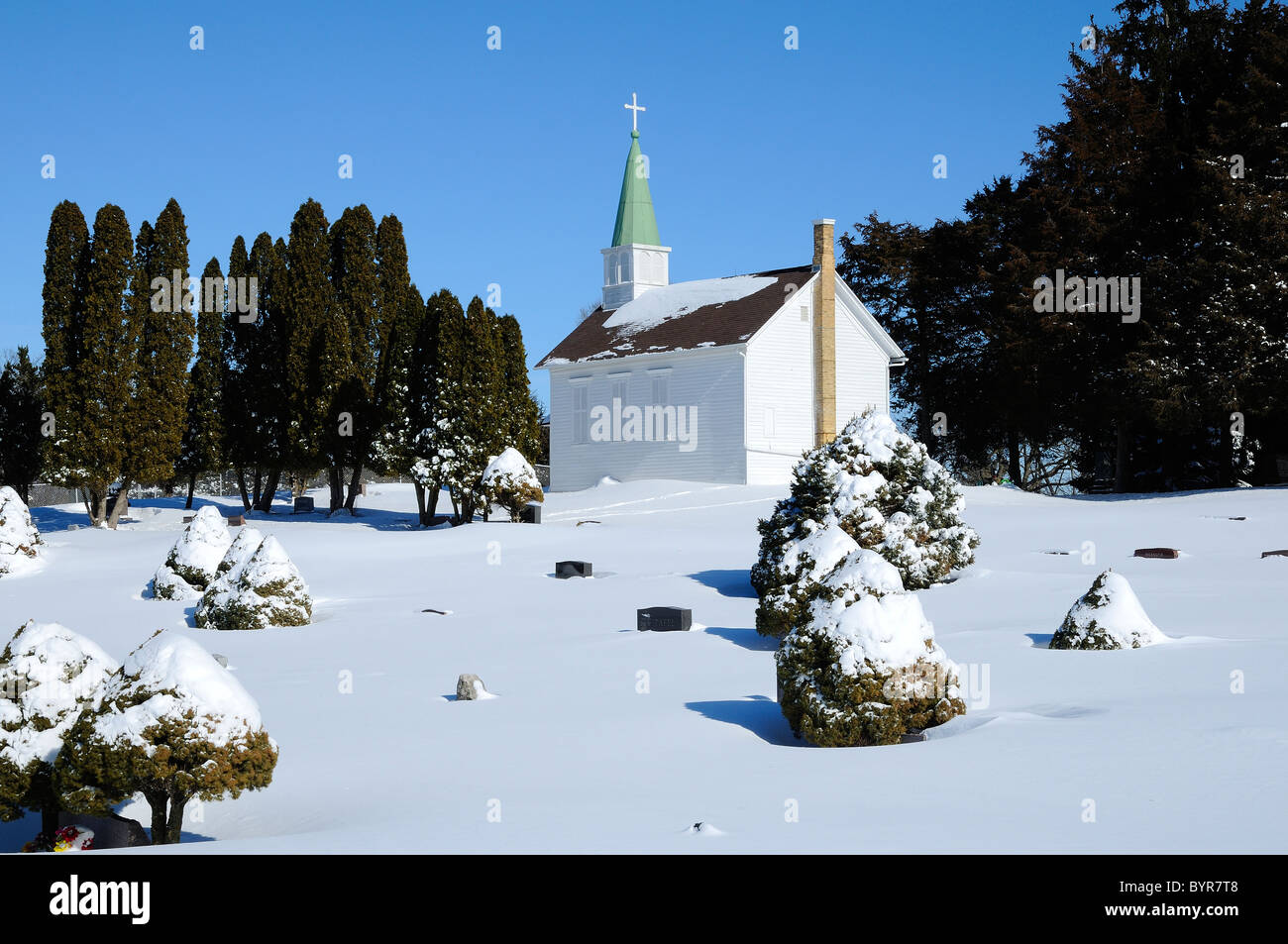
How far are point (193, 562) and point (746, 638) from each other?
40.1 ft

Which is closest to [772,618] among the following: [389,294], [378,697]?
[378,697]

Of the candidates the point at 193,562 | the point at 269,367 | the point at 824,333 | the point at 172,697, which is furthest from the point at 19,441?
the point at 172,697

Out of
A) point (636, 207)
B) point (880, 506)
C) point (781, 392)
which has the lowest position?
point (880, 506)

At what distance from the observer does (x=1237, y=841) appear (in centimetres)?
722

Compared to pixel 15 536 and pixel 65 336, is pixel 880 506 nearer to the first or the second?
pixel 15 536

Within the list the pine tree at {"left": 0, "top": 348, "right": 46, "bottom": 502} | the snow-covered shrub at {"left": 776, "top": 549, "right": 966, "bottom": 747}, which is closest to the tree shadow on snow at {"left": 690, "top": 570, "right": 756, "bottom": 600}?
the snow-covered shrub at {"left": 776, "top": 549, "right": 966, "bottom": 747}

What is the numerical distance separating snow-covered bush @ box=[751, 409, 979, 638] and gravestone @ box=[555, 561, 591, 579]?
4002 millimetres

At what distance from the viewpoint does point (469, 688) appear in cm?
1502

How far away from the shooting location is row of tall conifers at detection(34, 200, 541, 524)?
3862 centimetres

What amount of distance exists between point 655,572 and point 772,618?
7968 mm

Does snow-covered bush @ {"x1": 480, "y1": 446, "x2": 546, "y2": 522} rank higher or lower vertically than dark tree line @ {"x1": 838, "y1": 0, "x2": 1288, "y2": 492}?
lower

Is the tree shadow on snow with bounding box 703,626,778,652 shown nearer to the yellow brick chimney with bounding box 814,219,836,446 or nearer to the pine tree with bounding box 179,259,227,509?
the yellow brick chimney with bounding box 814,219,836,446

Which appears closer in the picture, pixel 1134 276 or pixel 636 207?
pixel 1134 276
